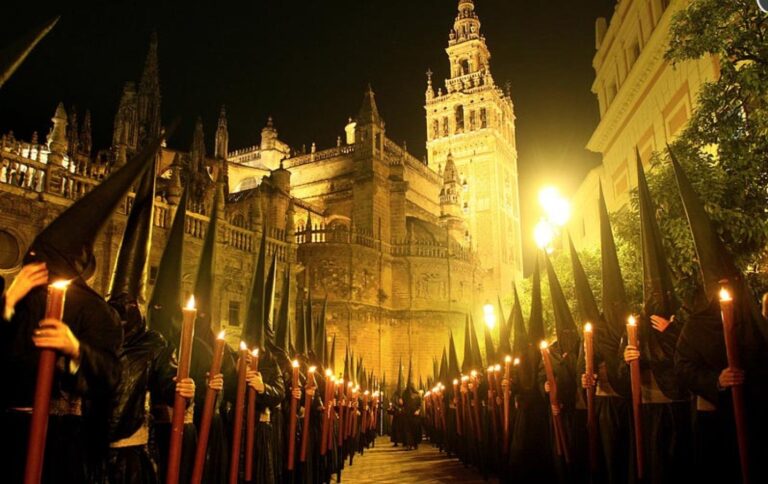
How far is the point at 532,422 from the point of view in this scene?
736 cm

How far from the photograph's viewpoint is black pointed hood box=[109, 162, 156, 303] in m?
4.54

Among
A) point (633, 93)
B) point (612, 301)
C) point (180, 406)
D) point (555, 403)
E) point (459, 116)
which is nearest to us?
point (180, 406)

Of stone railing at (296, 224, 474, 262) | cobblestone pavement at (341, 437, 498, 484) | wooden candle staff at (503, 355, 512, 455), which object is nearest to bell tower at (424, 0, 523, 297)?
stone railing at (296, 224, 474, 262)

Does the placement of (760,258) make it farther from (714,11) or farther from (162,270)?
(162,270)

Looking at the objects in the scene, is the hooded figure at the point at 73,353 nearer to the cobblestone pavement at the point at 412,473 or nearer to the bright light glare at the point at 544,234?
the cobblestone pavement at the point at 412,473

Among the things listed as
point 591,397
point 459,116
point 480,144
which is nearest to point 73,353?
point 591,397

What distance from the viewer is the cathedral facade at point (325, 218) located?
16.0 meters

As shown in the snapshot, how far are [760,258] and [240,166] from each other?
38268mm

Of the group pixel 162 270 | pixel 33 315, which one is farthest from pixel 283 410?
pixel 33 315

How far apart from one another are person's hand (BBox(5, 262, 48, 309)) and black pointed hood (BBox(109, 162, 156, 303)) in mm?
1672

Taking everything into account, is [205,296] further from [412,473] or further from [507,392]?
[412,473]

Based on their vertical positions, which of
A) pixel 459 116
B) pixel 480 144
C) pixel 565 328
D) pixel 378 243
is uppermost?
pixel 459 116

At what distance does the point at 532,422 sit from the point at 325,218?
109 feet

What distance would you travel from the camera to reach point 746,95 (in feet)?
22.3
